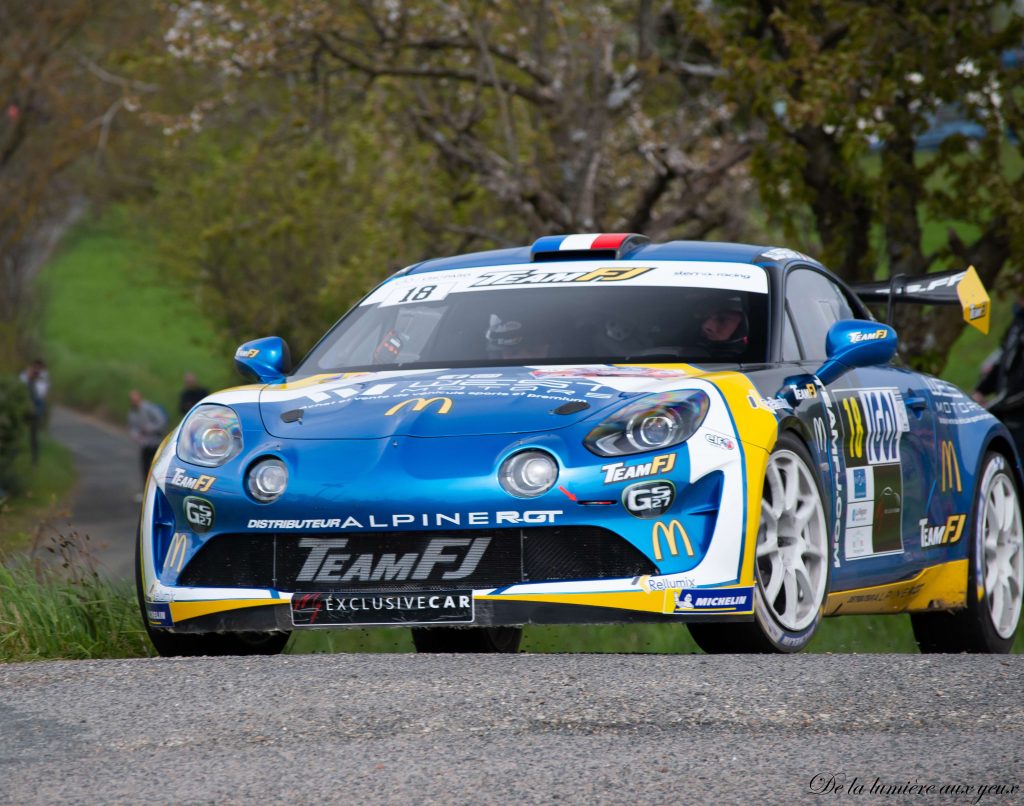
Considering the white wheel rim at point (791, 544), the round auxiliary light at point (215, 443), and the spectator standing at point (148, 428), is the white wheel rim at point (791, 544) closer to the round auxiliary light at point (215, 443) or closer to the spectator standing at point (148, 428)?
the round auxiliary light at point (215, 443)

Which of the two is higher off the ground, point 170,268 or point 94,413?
point 170,268

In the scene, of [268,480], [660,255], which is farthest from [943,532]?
[268,480]

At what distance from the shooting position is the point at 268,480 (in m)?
5.74

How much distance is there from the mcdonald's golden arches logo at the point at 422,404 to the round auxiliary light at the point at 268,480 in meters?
0.37

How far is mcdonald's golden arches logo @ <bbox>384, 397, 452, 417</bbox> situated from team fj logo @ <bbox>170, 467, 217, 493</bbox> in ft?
1.91

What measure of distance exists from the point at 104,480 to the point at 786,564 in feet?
102

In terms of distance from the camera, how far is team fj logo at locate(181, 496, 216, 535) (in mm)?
5785

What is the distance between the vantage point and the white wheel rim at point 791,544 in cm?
580

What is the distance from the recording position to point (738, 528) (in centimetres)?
555

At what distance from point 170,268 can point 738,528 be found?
1363 inches

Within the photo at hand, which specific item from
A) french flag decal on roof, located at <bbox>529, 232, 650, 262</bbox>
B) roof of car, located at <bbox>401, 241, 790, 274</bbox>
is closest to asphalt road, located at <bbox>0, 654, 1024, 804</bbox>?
roof of car, located at <bbox>401, 241, 790, 274</bbox>

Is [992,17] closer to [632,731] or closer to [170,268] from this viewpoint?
[632,731]

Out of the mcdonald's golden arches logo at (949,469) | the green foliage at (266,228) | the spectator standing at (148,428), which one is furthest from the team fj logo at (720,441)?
the spectator standing at (148,428)

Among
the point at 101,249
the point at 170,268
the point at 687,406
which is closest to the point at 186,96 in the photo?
the point at 170,268
